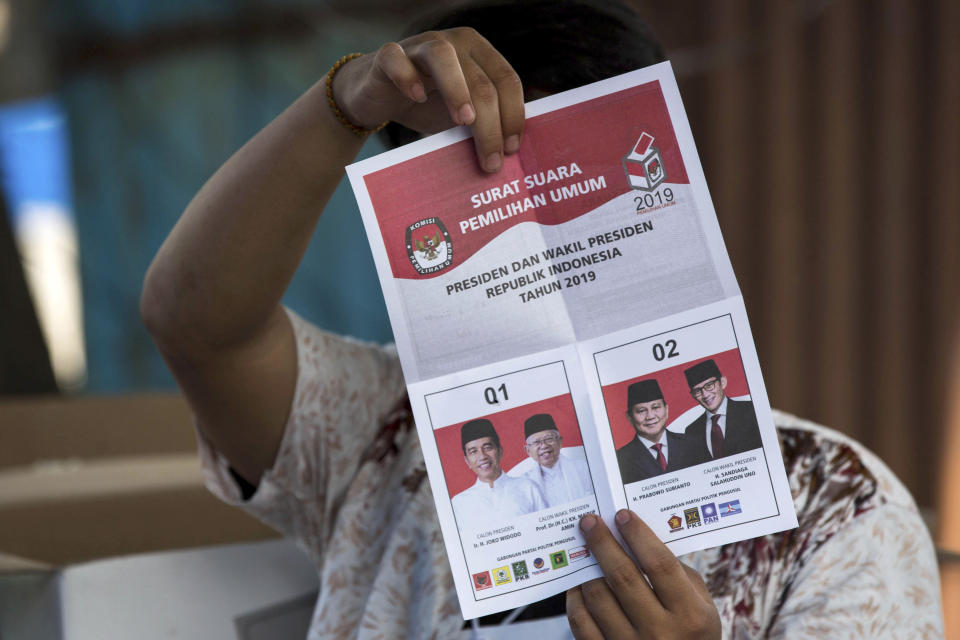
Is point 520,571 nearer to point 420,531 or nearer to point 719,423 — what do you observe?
point 719,423

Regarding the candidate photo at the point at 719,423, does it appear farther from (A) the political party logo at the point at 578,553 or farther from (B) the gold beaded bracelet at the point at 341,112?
(B) the gold beaded bracelet at the point at 341,112

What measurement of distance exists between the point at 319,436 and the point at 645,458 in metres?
0.38

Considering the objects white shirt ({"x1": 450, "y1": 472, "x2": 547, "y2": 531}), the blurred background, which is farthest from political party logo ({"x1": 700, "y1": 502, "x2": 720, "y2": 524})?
the blurred background

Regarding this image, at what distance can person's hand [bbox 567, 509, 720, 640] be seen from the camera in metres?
0.54

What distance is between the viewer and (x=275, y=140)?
25.8 inches

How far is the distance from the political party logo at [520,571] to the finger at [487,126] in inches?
10.1

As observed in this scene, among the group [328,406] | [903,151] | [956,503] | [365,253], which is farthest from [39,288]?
[956,503]

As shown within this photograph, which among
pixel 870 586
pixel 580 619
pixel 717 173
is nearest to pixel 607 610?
pixel 580 619

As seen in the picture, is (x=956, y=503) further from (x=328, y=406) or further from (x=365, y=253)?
(x=328, y=406)

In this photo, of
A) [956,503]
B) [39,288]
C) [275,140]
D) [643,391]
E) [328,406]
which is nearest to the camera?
[643,391]

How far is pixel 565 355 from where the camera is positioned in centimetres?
55

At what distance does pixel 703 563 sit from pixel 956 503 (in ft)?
5.35

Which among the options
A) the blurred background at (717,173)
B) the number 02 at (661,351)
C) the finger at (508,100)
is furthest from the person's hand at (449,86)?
the blurred background at (717,173)

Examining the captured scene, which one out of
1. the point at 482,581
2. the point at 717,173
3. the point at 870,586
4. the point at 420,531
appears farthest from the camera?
the point at 717,173
